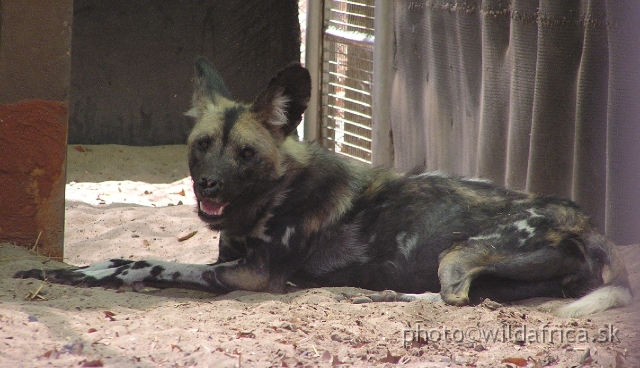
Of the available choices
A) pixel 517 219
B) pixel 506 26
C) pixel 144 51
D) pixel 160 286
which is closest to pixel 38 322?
pixel 160 286

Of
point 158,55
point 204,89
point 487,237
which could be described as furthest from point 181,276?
point 158,55

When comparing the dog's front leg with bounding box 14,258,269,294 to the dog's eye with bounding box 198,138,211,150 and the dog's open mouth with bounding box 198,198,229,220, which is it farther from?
the dog's eye with bounding box 198,138,211,150

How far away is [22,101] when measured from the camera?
4.02 m

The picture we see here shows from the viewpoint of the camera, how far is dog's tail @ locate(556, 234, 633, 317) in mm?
3291

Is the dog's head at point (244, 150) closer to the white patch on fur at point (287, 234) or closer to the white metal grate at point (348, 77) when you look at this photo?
the white patch on fur at point (287, 234)

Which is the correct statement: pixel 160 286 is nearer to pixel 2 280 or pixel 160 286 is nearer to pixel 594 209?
pixel 2 280

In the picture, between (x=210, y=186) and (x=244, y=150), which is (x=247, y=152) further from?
(x=210, y=186)

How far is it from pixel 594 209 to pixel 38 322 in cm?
303

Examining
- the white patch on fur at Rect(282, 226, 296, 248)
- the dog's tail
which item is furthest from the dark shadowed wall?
the dog's tail

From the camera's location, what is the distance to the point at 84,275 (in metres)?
3.86

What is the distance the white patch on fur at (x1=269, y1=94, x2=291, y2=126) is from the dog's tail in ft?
5.53

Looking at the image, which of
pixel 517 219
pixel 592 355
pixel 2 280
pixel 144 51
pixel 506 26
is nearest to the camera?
pixel 592 355

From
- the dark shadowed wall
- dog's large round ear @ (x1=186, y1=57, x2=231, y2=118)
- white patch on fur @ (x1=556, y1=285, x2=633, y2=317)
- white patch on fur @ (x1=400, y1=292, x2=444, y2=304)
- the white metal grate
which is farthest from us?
the dark shadowed wall

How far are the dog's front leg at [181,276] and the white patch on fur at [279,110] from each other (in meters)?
0.77
